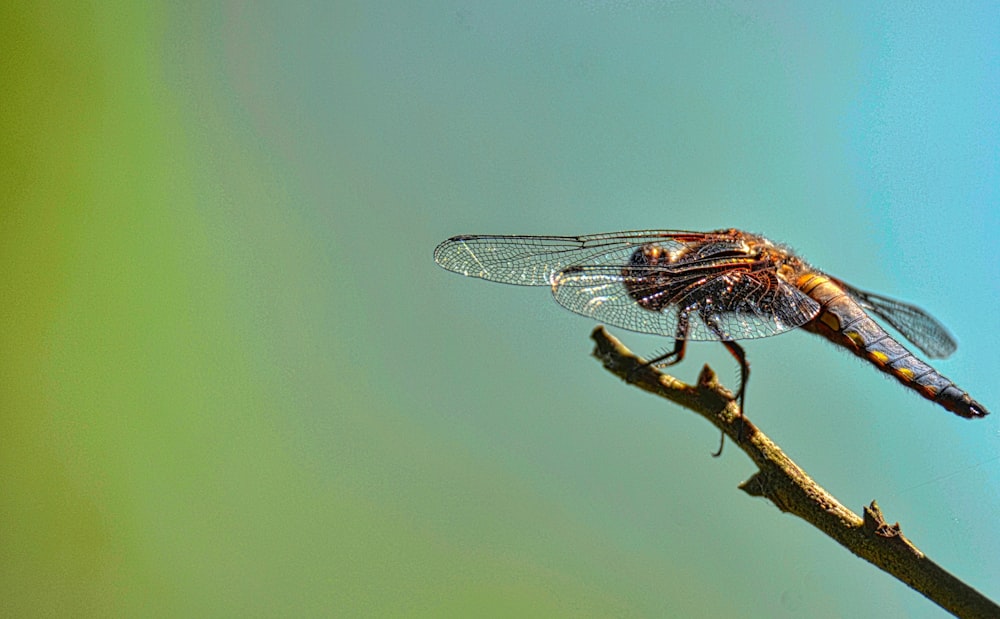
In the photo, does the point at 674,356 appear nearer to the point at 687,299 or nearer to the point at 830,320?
the point at 687,299

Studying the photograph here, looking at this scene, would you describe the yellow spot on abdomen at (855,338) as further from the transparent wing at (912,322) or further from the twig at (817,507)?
the twig at (817,507)

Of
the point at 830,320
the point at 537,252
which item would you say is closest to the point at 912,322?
the point at 830,320

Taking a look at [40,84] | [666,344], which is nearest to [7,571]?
[40,84]

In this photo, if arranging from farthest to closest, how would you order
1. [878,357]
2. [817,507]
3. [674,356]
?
[674,356] → [878,357] → [817,507]

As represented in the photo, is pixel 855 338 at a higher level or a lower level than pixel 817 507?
higher

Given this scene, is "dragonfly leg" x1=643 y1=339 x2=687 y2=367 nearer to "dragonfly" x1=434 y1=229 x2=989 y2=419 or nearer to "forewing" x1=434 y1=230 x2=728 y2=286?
"dragonfly" x1=434 y1=229 x2=989 y2=419

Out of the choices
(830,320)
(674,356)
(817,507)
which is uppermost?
(830,320)

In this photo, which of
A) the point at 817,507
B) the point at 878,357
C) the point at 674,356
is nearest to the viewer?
Answer: the point at 817,507

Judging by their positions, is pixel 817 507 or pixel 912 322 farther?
pixel 912 322
